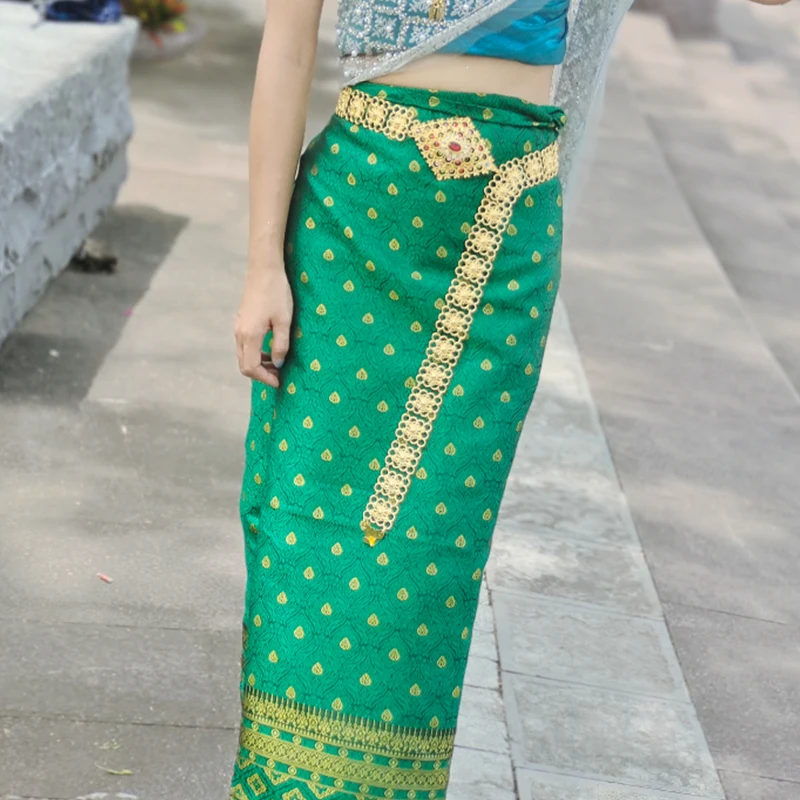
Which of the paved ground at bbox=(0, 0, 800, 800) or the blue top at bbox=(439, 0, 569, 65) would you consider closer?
the blue top at bbox=(439, 0, 569, 65)

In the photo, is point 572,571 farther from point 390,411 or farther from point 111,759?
point 390,411

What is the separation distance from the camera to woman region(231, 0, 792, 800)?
2162mm

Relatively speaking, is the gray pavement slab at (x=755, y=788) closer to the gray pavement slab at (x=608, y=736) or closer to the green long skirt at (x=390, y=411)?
the gray pavement slab at (x=608, y=736)

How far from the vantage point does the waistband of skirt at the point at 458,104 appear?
85.0 inches

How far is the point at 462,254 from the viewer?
2.20 meters

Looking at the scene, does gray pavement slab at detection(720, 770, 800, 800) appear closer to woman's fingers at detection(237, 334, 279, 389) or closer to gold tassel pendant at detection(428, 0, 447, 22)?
woman's fingers at detection(237, 334, 279, 389)

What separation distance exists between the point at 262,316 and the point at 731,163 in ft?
28.8

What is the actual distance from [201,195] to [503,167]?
17.7 feet

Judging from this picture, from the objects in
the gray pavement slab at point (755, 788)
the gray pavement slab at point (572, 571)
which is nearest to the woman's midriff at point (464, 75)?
the gray pavement slab at point (755, 788)

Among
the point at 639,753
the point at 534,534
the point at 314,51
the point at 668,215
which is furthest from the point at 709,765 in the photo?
the point at 668,215

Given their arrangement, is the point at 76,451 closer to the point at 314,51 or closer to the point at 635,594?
the point at 635,594

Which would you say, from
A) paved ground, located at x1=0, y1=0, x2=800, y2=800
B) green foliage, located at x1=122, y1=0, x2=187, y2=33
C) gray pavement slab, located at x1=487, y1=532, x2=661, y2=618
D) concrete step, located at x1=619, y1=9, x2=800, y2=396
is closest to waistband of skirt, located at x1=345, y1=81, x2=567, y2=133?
paved ground, located at x1=0, y1=0, x2=800, y2=800

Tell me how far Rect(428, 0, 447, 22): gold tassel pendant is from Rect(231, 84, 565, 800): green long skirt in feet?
0.32

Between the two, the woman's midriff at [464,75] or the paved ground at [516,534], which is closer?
the woman's midriff at [464,75]
